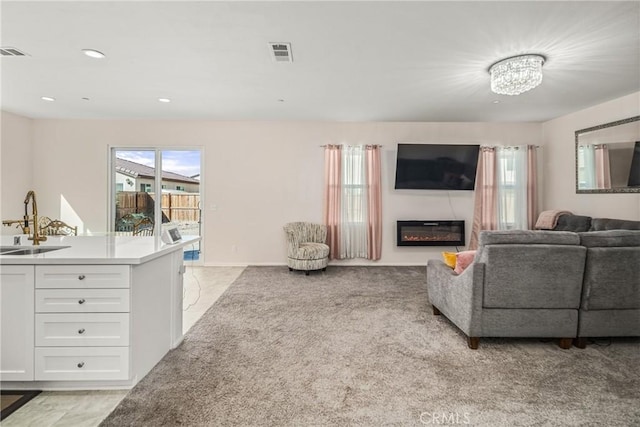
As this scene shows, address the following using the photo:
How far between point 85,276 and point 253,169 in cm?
388

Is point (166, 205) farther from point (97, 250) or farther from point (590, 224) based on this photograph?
point (590, 224)

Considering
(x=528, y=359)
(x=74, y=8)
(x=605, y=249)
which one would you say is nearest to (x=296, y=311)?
(x=528, y=359)

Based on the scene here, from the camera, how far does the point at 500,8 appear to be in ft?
7.07

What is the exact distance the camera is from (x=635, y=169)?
3824 millimetres

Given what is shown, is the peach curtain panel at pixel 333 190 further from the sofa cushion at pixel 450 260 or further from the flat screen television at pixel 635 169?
the flat screen television at pixel 635 169

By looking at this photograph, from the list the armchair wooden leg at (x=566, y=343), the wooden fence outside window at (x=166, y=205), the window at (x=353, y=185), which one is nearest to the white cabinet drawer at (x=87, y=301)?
the armchair wooden leg at (x=566, y=343)

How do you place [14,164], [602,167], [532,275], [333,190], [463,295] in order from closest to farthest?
[532,275], [463,295], [602,167], [14,164], [333,190]

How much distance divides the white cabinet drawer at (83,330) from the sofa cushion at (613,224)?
533 centimetres

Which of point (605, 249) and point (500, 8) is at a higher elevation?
point (500, 8)

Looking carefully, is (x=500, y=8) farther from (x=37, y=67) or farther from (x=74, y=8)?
(x=37, y=67)

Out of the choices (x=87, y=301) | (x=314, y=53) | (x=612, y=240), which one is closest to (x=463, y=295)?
(x=612, y=240)

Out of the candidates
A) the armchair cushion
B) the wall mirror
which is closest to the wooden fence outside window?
the armchair cushion

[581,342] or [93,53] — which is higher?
[93,53]

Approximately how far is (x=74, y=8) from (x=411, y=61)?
2.91 m
